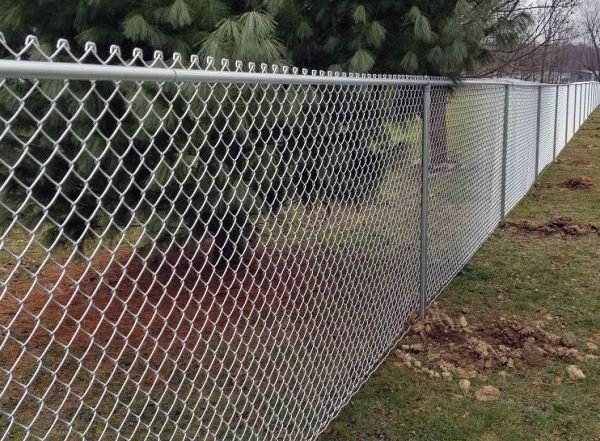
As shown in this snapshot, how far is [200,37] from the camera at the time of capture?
140 inches

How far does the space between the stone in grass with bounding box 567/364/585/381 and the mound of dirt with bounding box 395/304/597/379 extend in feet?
0.65

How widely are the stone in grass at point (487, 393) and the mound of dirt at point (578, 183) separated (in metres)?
7.50

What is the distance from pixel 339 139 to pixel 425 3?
1.63 metres

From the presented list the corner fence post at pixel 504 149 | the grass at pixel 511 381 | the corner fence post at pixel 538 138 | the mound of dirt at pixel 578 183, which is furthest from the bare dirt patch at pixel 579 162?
the corner fence post at pixel 504 149

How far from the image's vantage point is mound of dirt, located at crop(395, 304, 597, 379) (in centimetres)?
387

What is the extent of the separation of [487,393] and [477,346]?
0.56 metres

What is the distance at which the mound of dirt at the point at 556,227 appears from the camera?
7.13m

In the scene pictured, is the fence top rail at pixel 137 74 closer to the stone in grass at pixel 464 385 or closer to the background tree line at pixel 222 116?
the background tree line at pixel 222 116

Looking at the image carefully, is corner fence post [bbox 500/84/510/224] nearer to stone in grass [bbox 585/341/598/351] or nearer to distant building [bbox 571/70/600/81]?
stone in grass [bbox 585/341/598/351]

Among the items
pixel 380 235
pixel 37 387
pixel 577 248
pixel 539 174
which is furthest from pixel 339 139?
pixel 539 174

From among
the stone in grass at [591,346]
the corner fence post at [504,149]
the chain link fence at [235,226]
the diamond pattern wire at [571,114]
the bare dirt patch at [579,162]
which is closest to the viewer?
the chain link fence at [235,226]

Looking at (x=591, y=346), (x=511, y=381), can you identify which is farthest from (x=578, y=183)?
(x=511, y=381)

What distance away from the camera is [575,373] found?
370 cm

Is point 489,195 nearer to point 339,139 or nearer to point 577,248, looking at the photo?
point 577,248
